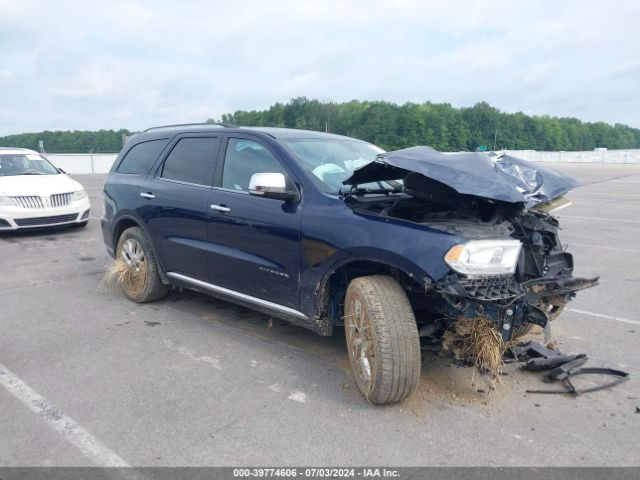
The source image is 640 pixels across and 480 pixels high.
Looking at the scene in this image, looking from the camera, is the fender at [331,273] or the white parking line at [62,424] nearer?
the white parking line at [62,424]

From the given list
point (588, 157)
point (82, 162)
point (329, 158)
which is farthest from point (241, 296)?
Result: point (588, 157)

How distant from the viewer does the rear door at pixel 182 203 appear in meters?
4.62

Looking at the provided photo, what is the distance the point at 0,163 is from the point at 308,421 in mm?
9561

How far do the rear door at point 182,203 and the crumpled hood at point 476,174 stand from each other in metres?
1.47

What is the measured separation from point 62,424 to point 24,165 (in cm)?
887

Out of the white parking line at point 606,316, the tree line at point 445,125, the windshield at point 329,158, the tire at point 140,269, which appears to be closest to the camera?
the windshield at point 329,158

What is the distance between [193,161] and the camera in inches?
192

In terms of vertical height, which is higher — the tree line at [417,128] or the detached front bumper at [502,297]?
the tree line at [417,128]

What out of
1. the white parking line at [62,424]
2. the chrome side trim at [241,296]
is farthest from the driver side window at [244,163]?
the white parking line at [62,424]

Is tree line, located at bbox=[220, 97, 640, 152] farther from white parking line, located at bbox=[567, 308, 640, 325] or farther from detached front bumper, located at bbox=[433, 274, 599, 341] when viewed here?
detached front bumper, located at bbox=[433, 274, 599, 341]

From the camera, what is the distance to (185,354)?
4.21 m

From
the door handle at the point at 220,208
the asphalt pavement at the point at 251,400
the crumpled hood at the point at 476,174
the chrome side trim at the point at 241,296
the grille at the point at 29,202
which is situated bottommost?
the asphalt pavement at the point at 251,400

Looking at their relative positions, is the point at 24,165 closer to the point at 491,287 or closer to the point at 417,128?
the point at 491,287

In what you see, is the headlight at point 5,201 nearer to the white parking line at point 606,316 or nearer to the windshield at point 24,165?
the windshield at point 24,165
